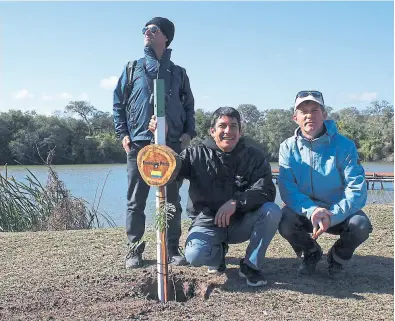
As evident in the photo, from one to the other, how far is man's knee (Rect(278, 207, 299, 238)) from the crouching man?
190mm

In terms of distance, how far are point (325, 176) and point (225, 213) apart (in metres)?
0.88

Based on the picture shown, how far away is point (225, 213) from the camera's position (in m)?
3.62

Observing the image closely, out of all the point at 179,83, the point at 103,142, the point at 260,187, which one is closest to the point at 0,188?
the point at 179,83

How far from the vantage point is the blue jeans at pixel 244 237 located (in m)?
3.68

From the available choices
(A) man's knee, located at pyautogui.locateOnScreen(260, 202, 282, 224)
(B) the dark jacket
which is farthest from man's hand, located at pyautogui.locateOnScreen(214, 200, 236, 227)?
(A) man's knee, located at pyautogui.locateOnScreen(260, 202, 282, 224)

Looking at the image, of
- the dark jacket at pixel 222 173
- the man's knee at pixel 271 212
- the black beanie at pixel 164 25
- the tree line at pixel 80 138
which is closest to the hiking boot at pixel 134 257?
the dark jacket at pixel 222 173

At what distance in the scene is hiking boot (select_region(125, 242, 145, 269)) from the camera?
4191mm

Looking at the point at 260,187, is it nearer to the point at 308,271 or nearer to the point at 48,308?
the point at 308,271

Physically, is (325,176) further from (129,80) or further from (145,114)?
(129,80)

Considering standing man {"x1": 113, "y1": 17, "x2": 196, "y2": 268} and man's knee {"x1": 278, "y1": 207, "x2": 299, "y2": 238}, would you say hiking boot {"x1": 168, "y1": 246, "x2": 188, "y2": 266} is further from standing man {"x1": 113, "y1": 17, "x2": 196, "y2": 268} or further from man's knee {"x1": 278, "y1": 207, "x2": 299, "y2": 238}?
man's knee {"x1": 278, "y1": 207, "x2": 299, "y2": 238}

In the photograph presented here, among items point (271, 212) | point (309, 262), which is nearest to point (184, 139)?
point (271, 212)

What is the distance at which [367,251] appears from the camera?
15.8 feet

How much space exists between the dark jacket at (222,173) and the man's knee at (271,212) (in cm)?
4

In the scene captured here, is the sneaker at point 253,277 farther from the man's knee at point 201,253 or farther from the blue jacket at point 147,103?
the blue jacket at point 147,103
